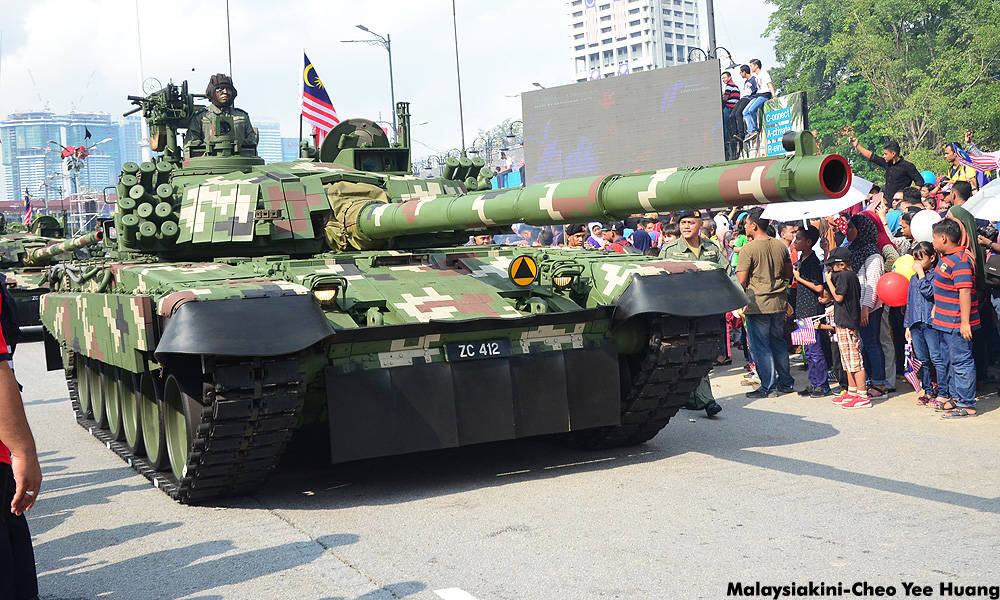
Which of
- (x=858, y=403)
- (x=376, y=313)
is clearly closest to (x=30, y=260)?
(x=376, y=313)

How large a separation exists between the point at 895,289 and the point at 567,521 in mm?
5286

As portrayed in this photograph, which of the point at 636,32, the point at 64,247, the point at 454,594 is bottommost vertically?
the point at 454,594

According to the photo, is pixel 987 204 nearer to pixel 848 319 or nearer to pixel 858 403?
pixel 848 319

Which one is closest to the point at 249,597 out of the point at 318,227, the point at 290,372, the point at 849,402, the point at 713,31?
the point at 290,372

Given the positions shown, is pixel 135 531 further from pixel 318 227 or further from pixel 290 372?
pixel 318 227

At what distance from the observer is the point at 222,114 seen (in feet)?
34.5

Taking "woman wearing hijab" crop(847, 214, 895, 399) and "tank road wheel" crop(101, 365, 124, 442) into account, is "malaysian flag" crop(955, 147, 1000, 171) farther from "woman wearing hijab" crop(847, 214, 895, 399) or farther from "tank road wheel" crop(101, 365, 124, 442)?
"tank road wheel" crop(101, 365, 124, 442)

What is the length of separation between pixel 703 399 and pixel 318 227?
376 centimetres

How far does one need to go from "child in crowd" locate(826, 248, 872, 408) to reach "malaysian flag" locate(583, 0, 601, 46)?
514 ft

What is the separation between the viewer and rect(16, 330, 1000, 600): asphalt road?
16.6 feet

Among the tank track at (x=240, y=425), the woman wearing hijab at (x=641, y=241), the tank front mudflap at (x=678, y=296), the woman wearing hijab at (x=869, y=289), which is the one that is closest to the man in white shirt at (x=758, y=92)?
the woman wearing hijab at (x=641, y=241)

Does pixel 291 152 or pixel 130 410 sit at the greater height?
pixel 291 152

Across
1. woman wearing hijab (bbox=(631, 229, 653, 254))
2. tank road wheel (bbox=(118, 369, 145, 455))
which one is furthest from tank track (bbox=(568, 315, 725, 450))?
woman wearing hijab (bbox=(631, 229, 653, 254))

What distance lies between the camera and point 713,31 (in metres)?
21.5
